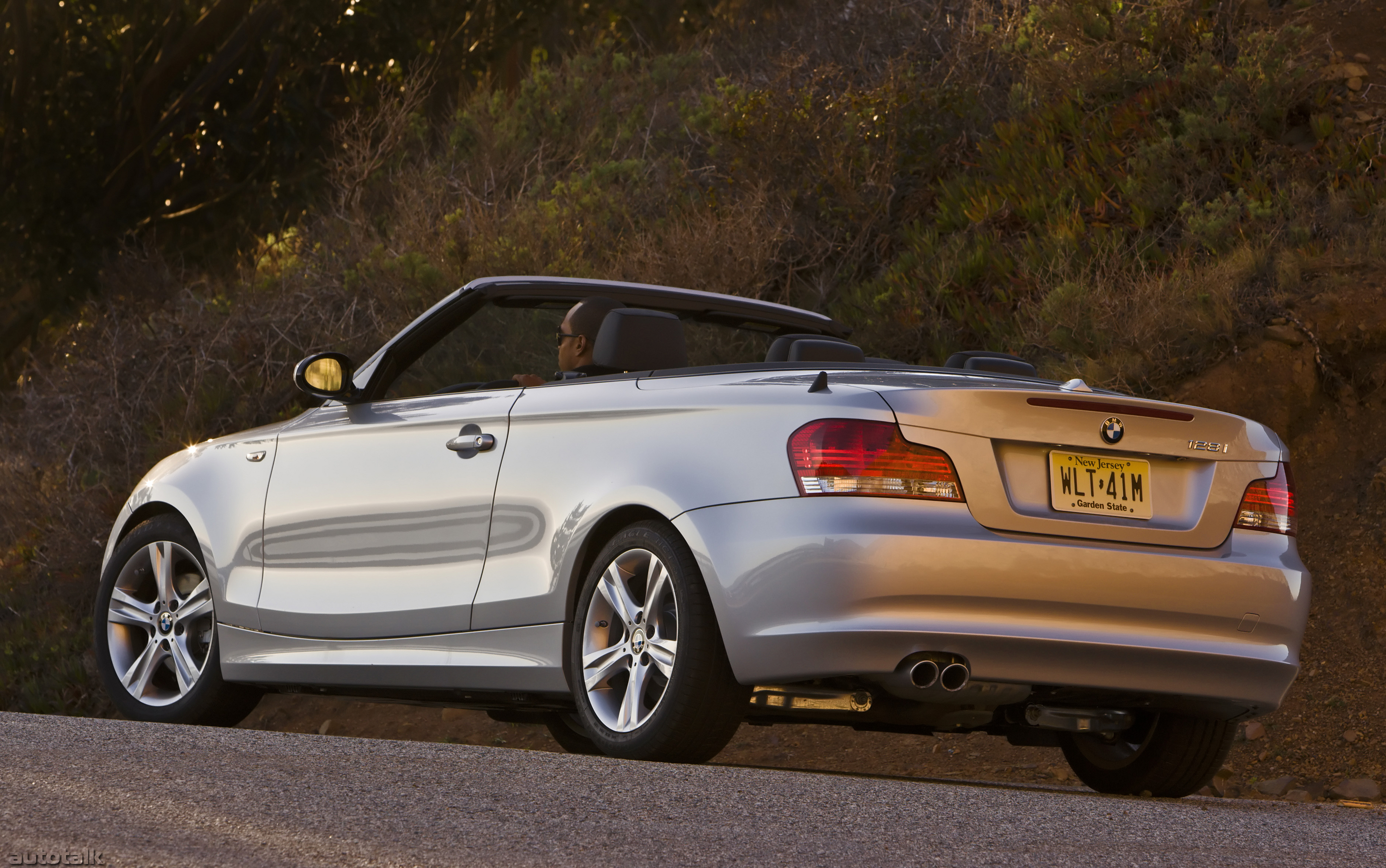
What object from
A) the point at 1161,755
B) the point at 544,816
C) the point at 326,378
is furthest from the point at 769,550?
the point at 326,378

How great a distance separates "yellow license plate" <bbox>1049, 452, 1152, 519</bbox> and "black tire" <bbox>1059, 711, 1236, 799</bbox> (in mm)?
972

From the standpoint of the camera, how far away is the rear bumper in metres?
4.86

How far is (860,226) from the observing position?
1430 centimetres

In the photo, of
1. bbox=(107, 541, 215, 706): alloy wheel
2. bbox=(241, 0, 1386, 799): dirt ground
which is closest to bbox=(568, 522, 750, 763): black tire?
bbox=(107, 541, 215, 706): alloy wheel

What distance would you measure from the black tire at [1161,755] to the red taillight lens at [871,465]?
147cm

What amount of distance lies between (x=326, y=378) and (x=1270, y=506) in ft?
11.6

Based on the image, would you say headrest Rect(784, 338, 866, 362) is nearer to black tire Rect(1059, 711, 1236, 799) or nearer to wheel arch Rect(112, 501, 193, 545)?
black tire Rect(1059, 711, 1236, 799)

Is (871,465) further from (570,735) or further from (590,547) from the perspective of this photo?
(570,735)

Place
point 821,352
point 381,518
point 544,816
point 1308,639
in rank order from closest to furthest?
point 544,816
point 821,352
point 381,518
point 1308,639

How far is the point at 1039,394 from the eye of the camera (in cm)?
516

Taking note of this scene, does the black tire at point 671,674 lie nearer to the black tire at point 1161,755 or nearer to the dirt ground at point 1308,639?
the black tire at point 1161,755

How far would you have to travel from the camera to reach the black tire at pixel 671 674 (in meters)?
5.16

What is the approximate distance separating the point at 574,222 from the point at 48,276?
27.8 ft

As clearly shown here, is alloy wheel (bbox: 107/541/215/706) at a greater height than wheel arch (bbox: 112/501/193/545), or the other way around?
wheel arch (bbox: 112/501/193/545)
